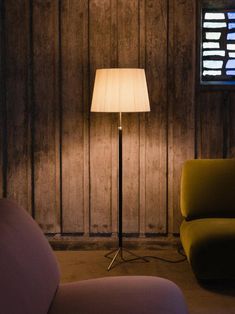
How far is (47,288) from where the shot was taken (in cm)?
233

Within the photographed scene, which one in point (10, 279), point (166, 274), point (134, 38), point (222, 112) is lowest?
point (166, 274)

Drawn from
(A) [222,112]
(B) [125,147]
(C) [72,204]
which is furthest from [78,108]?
(A) [222,112]

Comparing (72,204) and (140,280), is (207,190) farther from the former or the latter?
(140,280)

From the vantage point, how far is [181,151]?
4.73 metres

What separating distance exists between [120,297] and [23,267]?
513 millimetres

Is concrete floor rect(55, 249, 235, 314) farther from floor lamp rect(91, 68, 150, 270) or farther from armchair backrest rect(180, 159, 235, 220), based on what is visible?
floor lamp rect(91, 68, 150, 270)

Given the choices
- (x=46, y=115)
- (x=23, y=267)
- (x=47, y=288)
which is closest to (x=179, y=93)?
(x=46, y=115)

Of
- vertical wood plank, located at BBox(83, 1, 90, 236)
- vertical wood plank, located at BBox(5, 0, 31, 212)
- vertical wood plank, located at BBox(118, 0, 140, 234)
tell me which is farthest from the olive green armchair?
vertical wood plank, located at BBox(5, 0, 31, 212)

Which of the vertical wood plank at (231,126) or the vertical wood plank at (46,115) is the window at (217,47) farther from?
the vertical wood plank at (46,115)

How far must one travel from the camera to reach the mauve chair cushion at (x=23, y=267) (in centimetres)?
195

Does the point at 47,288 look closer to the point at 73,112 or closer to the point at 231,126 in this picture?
Result: the point at 73,112

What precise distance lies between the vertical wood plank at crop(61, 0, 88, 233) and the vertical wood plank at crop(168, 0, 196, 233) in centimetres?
72

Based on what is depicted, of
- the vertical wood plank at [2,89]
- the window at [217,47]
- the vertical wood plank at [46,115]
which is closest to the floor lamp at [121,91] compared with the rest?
the vertical wood plank at [46,115]

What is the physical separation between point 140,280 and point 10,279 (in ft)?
2.81
